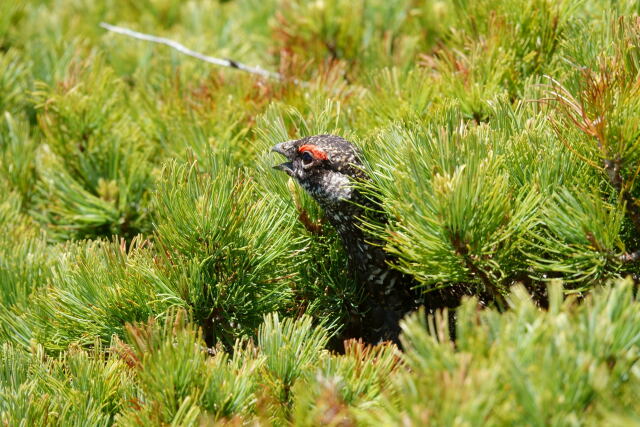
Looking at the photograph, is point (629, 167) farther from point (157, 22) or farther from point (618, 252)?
point (157, 22)

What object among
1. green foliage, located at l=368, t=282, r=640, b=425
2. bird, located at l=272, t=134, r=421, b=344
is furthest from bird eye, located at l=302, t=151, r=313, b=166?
green foliage, located at l=368, t=282, r=640, b=425

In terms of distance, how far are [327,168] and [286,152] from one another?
170 millimetres

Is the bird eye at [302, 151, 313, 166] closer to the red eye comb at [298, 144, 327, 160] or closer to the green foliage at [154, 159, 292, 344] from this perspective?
the red eye comb at [298, 144, 327, 160]

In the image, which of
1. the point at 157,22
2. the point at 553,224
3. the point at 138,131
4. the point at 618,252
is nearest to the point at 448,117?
the point at 553,224

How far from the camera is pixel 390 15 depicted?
3107 millimetres

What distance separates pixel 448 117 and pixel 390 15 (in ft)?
5.55

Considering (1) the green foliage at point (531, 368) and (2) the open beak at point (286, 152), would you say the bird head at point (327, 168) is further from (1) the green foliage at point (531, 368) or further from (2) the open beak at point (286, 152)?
(1) the green foliage at point (531, 368)

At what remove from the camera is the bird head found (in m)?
1.71

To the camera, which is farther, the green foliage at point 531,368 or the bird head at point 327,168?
the bird head at point 327,168

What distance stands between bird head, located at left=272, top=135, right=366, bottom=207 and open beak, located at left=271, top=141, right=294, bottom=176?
3 cm

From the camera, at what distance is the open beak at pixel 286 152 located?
71.4 inches

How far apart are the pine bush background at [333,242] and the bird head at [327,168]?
6 cm

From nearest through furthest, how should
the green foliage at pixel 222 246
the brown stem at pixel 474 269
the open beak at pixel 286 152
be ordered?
1. the brown stem at pixel 474 269
2. the green foliage at pixel 222 246
3. the open beak at pixel 286 152

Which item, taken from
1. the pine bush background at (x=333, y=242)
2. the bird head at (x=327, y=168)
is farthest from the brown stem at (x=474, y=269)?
the bird head at (x=327, y=168)
